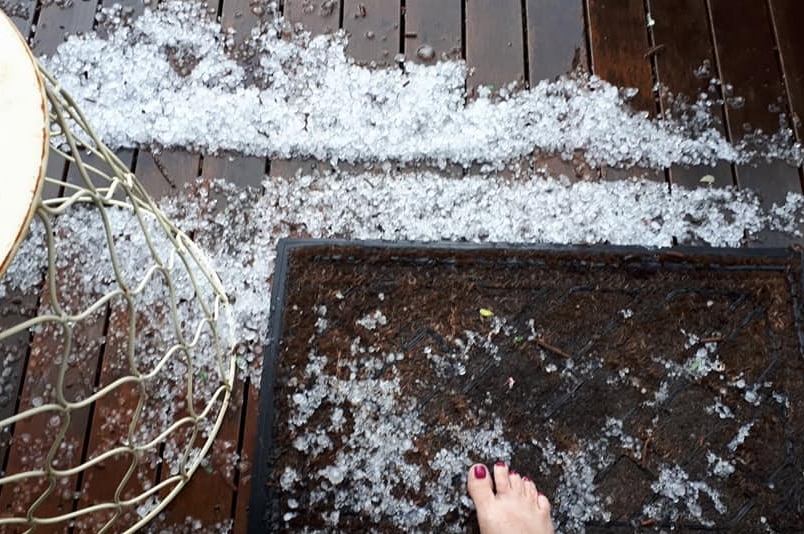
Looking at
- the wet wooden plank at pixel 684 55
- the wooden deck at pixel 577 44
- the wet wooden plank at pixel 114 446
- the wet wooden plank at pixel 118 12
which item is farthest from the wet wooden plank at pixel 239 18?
the wet wooden plank at pixel 684 55

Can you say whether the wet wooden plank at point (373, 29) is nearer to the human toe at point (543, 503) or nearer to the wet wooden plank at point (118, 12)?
the wet wooden plank at point (118, 12)

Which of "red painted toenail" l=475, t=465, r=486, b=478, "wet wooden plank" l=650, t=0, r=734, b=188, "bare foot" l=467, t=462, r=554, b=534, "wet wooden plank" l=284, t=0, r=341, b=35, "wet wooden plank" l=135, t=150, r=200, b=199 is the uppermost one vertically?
"wet wooden plank" l=284, t=0, r=341, b=35

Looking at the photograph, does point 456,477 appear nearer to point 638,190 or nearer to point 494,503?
point 494,503

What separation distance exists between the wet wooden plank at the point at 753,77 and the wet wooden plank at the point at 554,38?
293 mm

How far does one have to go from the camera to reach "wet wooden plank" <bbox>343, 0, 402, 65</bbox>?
149cm

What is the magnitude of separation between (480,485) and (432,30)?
0.95 m

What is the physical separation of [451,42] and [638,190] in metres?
0.51

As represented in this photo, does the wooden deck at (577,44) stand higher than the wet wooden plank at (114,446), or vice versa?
the wooden deck at (577,44)

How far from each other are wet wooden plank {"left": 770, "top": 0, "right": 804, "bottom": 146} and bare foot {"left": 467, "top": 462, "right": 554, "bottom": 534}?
0.90 m

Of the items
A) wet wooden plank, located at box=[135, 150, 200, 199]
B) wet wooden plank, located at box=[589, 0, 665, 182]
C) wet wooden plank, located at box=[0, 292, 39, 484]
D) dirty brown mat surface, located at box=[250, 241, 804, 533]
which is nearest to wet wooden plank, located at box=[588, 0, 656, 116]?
wet wooden plank, located at box=[589, 0, 665, 182]

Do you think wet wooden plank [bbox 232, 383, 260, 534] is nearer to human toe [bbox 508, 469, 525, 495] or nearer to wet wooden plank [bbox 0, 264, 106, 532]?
wet wooden plank [bbox 0, 264, 106, 532]

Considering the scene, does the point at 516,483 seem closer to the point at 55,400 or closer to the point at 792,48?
the point at 55,400

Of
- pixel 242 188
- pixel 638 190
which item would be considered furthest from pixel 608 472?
pixel 242 188

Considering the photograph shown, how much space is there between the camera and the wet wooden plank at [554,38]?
4.84ft
